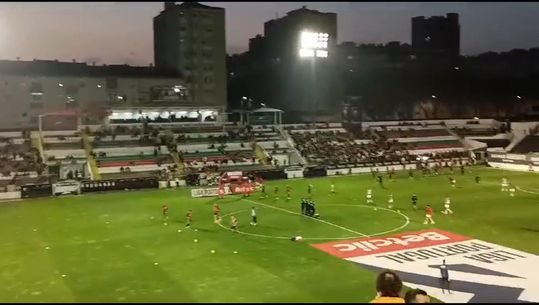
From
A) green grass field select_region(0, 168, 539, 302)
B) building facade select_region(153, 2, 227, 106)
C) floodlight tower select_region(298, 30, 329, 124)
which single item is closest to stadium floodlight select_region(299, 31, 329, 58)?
floodlight tower select_region(298, 30, 329, 124)

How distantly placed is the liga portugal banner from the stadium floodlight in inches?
1706

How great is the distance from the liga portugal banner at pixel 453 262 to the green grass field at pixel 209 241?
1.44m

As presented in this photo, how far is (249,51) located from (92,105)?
52076mm

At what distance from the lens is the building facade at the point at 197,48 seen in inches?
4272

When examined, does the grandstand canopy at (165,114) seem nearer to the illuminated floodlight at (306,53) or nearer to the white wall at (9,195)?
the illuminated floodlight at (306,53)

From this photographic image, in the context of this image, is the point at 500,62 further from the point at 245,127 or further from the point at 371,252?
the point at 371,252

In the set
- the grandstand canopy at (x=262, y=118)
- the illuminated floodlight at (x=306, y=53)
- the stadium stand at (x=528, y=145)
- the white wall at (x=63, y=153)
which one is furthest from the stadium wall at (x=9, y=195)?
the stadium stand at (x=528, y=145)

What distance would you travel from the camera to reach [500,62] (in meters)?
80.8

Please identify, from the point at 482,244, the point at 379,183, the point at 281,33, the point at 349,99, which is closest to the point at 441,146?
the point at 379,183

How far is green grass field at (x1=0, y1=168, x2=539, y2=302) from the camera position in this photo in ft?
71.1

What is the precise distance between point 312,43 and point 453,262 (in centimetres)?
5028

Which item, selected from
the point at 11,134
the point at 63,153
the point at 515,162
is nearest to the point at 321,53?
the point at 515,162

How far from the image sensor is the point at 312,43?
2813 inches

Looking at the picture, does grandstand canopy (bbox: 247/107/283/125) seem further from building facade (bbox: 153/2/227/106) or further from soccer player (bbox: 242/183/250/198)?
soccer player (bbox: 242/183/250/198)
